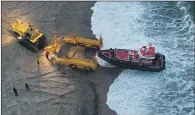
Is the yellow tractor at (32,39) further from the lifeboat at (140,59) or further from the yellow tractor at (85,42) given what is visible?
the lifeboat at (140,59)

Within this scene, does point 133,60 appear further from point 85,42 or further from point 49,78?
point 49,78

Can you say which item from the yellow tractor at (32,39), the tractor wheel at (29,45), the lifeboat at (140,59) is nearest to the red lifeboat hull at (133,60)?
the lifeboat at (140,59)

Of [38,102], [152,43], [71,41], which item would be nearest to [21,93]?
[38,102]

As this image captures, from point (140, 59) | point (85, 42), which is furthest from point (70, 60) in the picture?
point (140, 59)

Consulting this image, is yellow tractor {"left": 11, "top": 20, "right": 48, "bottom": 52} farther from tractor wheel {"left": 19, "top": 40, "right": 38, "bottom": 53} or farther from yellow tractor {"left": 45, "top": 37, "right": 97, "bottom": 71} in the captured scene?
yellow tractor {"left": 45, "top": 37, "right": 97, "bottom": 71}

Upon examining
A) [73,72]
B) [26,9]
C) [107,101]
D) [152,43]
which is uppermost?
[26,9]

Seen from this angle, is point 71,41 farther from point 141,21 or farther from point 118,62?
point 141,21

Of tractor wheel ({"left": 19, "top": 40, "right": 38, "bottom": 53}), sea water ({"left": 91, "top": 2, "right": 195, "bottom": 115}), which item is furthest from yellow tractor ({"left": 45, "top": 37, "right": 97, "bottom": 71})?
sea water ({"left": 91, "top": 2, "right": 195, "bottom": 115})
